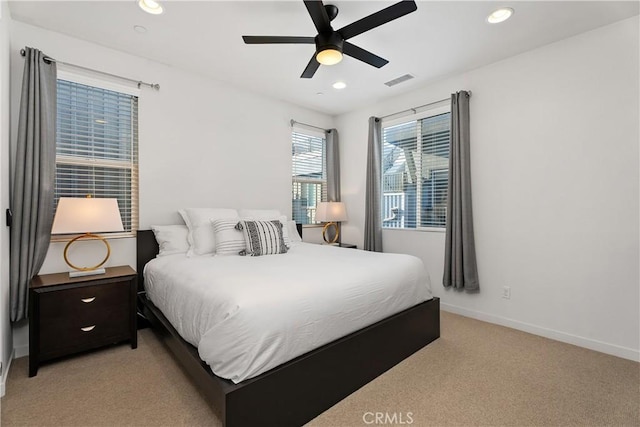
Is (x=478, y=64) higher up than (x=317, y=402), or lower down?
higher up

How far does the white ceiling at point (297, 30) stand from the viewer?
229cm

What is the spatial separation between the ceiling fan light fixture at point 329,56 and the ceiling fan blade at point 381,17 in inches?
4.9

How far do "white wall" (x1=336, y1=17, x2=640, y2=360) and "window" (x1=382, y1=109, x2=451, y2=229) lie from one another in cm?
39

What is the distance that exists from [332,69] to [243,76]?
1.01 meters

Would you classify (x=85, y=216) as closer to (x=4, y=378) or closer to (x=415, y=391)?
(x=4, y=378)

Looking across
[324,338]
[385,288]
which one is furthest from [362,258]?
[324,338]

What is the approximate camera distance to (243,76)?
3.47 m

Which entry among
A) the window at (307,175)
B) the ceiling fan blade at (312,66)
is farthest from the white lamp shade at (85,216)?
the window at (307,175)

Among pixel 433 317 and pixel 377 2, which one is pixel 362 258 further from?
pixel 377 2

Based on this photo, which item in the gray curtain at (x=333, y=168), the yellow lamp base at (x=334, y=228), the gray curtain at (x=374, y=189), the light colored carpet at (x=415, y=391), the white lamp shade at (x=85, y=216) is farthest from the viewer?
the gray curtain at (x=333, y=168)

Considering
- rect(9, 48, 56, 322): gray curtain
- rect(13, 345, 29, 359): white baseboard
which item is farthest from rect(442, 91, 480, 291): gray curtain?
rect(13, 345, 29, 359): white baseboard

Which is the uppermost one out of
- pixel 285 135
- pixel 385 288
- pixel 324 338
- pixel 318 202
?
pixel 285 135

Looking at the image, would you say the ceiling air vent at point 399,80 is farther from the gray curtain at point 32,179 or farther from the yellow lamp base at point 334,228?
the gray curtain at point 32,179

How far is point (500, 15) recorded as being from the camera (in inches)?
94.2
